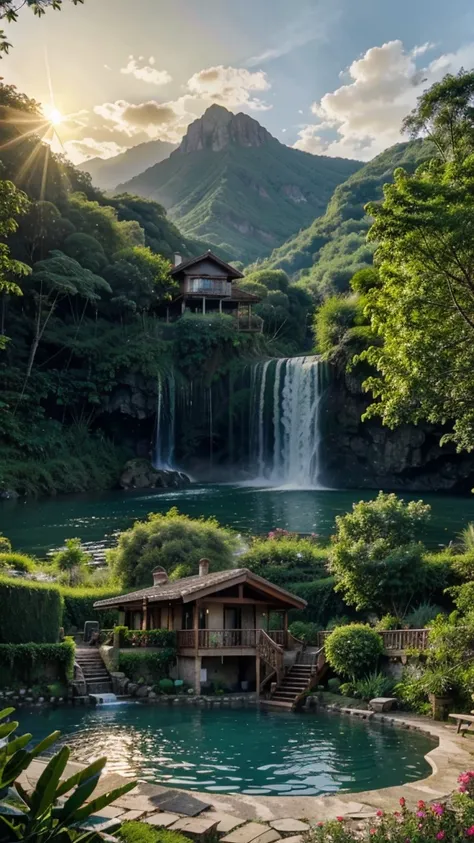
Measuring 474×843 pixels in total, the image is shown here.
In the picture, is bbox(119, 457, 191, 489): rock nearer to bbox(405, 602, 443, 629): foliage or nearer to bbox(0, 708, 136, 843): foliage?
bbox(405, 602, 443, 629): foliage

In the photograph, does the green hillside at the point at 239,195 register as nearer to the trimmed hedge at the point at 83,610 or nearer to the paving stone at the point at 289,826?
the trimmed hedge at the point at 83,610

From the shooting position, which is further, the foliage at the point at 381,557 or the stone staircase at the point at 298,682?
the foliage at the point at 381,557

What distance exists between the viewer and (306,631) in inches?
1033

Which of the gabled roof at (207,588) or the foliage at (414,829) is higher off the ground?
the gabled roof at (207,588)

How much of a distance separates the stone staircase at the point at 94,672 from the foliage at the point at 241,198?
362 feet

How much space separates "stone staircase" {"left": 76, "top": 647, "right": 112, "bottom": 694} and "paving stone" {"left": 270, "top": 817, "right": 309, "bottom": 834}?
45.7 feet

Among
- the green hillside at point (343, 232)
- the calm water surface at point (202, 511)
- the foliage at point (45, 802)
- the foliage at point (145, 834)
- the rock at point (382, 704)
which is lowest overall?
the rock at point (382, 704)

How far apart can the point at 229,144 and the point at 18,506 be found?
555 ft

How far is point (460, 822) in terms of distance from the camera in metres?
7.88

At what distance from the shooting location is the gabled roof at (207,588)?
22475 mm

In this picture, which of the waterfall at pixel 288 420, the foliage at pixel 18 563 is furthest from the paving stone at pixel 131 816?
the waterfall at pixel 288 420

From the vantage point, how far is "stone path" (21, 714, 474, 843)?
8.88 meters

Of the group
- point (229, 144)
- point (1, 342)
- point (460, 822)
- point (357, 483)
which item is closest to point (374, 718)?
point (460, 822)

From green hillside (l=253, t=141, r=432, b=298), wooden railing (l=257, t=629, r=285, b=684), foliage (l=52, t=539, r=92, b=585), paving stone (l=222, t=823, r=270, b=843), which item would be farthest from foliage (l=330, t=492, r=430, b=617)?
green hillside (l=253, t=141, r=432, b=298)
